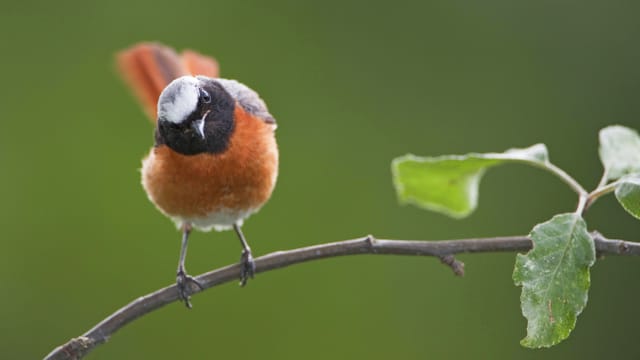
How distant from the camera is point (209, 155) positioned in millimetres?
2953

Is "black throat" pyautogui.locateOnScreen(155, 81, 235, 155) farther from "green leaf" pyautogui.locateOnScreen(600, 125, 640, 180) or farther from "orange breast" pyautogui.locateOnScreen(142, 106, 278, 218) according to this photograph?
"green leaf" pyautogui.locateOnScreen(600, 125, 640, 180)

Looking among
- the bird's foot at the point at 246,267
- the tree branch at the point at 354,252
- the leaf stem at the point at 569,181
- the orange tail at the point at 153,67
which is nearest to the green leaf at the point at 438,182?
the leaf stem at the point at 569,181

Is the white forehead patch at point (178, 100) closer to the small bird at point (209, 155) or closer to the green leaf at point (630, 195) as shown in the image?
the small bird at point (209, 155)

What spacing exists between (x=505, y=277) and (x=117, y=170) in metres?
2.13

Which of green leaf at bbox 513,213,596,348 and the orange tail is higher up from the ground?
the orange tail

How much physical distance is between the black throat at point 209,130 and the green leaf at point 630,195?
1.17 meters

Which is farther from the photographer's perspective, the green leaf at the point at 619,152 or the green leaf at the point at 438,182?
the green leaf at the point at 438,182

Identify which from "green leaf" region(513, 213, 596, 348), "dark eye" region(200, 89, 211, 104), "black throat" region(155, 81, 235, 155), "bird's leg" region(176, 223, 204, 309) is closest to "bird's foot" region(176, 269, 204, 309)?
"bird's leg" region(176, 223, 204, 309)

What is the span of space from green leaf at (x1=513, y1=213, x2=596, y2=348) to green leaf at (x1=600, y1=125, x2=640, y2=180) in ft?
1.06

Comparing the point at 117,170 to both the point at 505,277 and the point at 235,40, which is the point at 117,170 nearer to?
the point at 235,40

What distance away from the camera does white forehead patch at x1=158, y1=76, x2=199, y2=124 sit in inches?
100.0

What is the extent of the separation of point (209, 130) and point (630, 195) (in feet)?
4.30

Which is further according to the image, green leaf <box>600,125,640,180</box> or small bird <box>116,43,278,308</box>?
small bird <box>116,43,278,308</box>

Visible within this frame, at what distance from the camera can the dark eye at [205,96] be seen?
2730 millimetres
